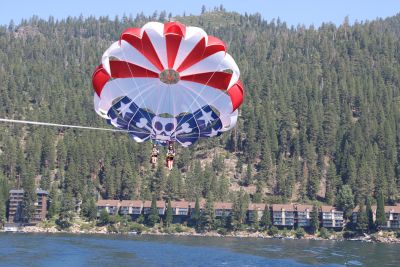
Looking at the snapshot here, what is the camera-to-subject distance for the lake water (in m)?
97.8

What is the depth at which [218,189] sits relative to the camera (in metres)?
180

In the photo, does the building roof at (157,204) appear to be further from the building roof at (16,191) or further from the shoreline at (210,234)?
the building roof at (16,191)

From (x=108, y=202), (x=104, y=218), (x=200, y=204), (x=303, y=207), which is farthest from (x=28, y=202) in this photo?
(x=303, y=207)

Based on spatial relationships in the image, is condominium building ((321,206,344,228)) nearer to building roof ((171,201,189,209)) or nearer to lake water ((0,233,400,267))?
lake water ((0,233,400,267))

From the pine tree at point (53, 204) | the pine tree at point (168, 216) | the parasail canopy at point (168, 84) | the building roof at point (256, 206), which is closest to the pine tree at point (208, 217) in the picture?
the pine tree at point (168, 216)

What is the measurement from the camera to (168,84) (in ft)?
168

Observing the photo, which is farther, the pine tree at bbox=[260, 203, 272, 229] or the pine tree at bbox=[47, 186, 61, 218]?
the pine tree at bbox=[47, 186, 61, 218]

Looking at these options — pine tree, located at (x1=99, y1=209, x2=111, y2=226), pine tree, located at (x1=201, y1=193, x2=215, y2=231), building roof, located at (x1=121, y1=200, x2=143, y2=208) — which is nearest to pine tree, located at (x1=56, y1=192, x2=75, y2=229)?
pine tree, located at (x1=99, y1=209, x2=111, y2=226)

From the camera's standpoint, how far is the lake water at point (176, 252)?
3848 inches

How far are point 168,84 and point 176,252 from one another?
207ft

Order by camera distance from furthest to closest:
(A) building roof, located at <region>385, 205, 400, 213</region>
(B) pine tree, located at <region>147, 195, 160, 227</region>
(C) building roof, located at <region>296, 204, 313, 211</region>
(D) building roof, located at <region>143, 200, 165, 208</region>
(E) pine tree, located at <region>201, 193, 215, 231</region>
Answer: (D) building roof, located at <region>143, 200, 165, 208</region>
(C) building roof, located at <region>296, 204, 313, 211</region>
(A) building roof, located at <region>385, 205, 400, 213</region>
(B) pine tree, located at <region>147, 195, 160, 227</region>
(E) pine tree, located at <region>201, 193, 215, 231</region>

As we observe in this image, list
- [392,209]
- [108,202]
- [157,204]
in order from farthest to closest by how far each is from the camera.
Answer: [108,202], [157,204], [392,209]

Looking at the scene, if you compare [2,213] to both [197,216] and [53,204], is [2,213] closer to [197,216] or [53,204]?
[53,204]

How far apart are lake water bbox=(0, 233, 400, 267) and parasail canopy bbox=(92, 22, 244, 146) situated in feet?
146
